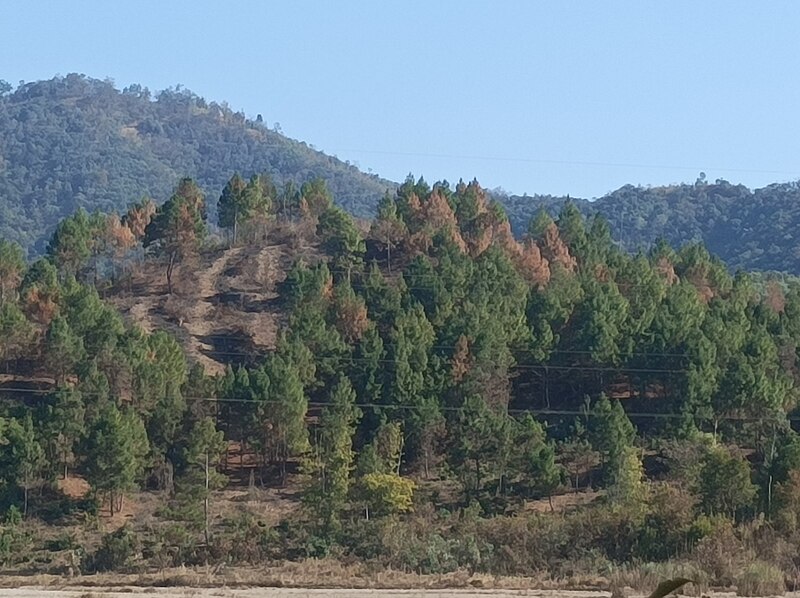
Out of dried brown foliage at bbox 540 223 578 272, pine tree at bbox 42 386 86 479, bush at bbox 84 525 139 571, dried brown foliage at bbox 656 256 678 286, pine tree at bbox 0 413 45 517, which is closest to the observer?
bush at bbox 84 525 139 571

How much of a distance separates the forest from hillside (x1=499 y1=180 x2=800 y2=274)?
6976 cm

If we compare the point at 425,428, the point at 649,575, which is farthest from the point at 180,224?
the point at 649,575

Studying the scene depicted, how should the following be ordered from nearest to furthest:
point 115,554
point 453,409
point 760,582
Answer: point 760,582 → point 115,554 → point 453,409

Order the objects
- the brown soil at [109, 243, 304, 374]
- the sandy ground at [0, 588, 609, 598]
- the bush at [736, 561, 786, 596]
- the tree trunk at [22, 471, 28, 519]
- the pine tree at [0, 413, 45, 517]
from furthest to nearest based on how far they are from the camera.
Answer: the brown soil at [109, 243, 304, 374], the pine tree at [0, 413, 45, 517], the tree trunk at [22, 471, 28, 519], the sandy ground at [0, 588, 609, 598], the bush at [736, 561, 786, 596]

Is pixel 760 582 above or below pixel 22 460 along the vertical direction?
below

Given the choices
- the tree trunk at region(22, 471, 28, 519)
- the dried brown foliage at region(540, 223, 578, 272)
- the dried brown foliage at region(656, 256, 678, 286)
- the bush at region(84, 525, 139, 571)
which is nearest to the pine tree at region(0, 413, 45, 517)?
the tree trunk at region(22, 471, 28, 519)

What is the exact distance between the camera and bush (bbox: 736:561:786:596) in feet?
97.9

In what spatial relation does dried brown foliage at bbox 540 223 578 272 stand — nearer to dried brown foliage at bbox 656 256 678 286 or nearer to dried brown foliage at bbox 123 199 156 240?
dried brown foliage at bbox 656 256 678 286

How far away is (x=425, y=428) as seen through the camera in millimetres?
56688

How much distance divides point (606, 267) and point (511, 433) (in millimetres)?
24840

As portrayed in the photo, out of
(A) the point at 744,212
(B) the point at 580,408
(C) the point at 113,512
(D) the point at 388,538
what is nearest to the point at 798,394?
(B) the point at 580,408

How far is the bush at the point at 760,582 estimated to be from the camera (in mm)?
29844

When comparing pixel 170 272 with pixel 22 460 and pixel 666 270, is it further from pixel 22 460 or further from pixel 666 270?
pixel 22 460

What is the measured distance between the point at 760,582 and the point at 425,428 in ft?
89.4
